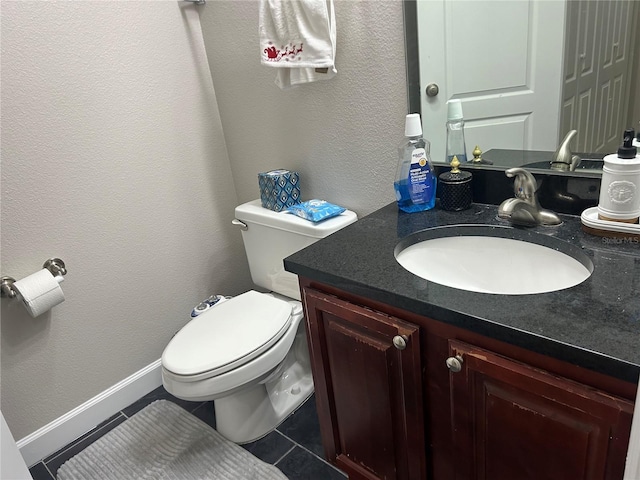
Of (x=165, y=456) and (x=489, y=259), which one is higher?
(x=489, y=259)

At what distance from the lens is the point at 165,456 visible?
1578mm

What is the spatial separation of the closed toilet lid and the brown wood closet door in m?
0.69

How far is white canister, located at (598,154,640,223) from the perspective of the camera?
903mm

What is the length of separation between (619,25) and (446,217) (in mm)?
549

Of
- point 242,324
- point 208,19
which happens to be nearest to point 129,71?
point 208,19

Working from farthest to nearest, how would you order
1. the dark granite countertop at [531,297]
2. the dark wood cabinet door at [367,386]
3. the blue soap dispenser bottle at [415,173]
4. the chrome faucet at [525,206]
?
1. the blue soap dispenser bottle at [415,173]
2. the chrome faucet at [525,206]
3. the dark wood cabinet door at [367,386]
4. the dark granite countertop at [531,297]

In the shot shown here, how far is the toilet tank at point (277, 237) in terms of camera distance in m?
1.51

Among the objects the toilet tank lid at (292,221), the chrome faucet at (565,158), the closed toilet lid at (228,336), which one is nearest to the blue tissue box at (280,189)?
the toilet tank lid at (292,221)

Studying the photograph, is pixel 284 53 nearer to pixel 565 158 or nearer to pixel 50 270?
pixel 565 158

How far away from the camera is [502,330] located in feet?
2.40

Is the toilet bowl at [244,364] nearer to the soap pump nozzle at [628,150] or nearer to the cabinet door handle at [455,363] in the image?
the cabinet door handle at [455,363]

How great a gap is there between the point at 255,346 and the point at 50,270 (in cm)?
75

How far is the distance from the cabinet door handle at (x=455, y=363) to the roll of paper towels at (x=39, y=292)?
1.26 metres

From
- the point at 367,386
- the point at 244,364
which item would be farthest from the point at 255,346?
the point at 367,386
